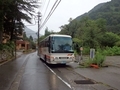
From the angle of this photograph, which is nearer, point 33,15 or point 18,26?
point 33,15

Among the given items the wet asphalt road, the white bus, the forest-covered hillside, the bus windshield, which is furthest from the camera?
the forest-covered hillside

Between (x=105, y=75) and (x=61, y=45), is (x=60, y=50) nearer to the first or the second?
(x=61, y=45)

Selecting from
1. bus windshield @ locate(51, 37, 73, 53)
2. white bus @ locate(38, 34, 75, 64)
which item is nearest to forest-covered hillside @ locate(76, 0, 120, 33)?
bus windshield @ locate(51, 37, 73, 53)

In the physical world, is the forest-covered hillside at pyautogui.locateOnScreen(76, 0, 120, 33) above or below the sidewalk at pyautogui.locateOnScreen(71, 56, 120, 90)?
above

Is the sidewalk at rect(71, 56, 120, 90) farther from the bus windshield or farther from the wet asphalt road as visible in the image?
the bus windshield

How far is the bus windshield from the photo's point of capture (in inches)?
797

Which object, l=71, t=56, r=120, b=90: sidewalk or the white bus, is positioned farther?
the white bus

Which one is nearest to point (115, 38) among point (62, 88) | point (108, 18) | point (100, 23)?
point (100, 23)

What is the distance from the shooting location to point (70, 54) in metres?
20.5

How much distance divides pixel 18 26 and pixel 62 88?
33035 millimetres

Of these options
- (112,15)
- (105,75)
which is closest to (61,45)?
(105,75)

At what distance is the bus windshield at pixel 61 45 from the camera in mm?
20250

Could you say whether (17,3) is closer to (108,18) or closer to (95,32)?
(95,32)

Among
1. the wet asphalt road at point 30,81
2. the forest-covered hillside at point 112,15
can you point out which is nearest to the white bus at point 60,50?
the wet asphalt road at point 30,81
